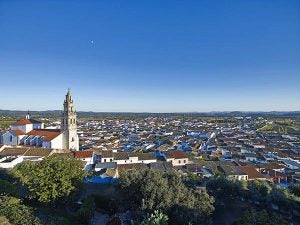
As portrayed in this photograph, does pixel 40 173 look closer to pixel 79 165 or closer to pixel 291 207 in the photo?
pixel 79 165

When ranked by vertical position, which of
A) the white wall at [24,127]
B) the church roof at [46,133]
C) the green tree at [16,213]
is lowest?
the green tree at [16,213]

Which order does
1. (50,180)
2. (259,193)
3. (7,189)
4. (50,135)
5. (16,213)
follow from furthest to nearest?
(50,135) → (259,193) → (7,189) → (50,180) → (16,213)

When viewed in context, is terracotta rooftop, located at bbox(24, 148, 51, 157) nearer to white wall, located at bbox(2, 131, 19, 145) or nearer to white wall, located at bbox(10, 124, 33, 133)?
white wall, located at bbox(2, 131, 19, 145)

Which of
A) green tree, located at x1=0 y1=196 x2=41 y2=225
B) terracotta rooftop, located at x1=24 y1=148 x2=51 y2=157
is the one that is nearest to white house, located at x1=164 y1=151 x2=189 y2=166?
terracotta rooftop, located at x1=24 y1=148 x2=51 y2=157

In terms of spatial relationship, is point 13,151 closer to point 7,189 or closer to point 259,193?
point 7,189

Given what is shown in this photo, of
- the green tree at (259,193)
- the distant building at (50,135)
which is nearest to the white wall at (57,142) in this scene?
the distant building at (50,135)

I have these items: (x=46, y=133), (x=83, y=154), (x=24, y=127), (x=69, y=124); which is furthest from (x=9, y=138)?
(x=83, y=154)

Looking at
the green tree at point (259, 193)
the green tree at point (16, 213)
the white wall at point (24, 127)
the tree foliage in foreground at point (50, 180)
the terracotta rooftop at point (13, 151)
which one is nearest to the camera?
the green tree at point (16, 213)

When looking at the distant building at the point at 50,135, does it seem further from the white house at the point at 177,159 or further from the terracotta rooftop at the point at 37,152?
the white house at the point at 177,159
